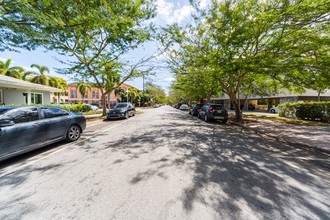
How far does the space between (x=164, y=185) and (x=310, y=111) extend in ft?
54.9

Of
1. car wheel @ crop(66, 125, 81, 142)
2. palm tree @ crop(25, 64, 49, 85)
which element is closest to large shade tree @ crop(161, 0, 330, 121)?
car wheel @ crop(66, 125, 81, 142)

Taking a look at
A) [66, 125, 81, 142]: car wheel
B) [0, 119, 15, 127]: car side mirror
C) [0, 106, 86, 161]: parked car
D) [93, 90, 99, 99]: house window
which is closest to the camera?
[0, 119, 15, 127]: car side mirror

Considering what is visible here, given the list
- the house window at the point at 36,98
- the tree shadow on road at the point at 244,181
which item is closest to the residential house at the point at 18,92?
the house window at the point at 36,98

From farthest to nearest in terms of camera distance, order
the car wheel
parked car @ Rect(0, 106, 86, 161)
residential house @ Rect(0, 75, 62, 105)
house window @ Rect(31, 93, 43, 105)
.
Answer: house window @ Rect(31, 93, 43, 105) < residential house @ Rect(0, 75, 62, 105) < the car wheel < parked car @ Rect(0, 106, 86, 161)

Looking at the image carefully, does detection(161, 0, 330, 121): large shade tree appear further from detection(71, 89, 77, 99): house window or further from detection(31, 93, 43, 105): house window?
detection(71, 89, 77, 99): house window

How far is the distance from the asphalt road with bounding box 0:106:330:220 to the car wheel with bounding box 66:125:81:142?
1178 millimetres

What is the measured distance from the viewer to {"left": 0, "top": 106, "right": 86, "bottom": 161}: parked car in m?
4.25

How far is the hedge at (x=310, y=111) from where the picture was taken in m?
13.3

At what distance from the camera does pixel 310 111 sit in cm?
1409

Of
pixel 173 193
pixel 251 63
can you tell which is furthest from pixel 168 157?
pixel 251 63

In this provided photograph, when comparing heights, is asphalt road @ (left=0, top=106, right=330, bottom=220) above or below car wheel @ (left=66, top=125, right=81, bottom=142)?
below

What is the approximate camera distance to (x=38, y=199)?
9.21 feet

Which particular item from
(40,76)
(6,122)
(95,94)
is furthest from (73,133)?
(95,94)

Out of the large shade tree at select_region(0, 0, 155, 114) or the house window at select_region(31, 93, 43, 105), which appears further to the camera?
the house window at select_region(31, 93, 43, 105)
